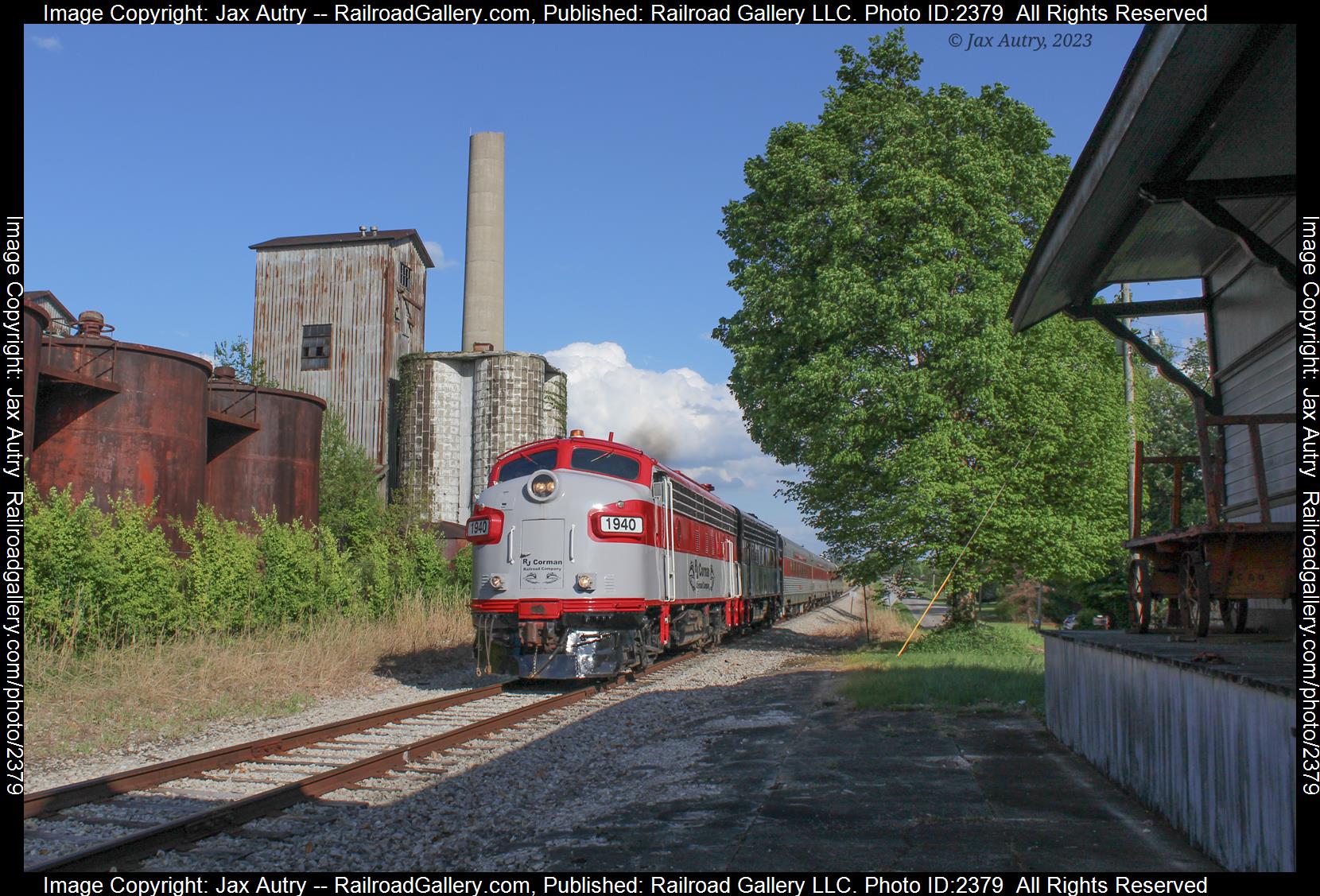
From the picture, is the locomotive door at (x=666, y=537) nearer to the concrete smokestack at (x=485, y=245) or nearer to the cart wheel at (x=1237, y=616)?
the cart wheel at (x=1237, y=616)

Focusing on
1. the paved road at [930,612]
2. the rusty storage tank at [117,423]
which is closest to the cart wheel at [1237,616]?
the rusty storage tank at [117,423]

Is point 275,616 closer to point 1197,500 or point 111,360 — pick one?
point 111,360

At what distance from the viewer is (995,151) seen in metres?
19.4

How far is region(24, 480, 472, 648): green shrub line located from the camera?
1300 centimetres

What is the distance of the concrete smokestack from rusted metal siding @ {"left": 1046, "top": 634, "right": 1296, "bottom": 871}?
35562 millimetres

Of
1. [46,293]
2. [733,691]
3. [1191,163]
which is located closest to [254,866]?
[1191,163]

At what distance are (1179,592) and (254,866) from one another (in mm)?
7302

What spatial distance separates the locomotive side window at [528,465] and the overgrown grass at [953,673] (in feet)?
17.1

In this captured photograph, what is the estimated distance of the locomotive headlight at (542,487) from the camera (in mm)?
13664

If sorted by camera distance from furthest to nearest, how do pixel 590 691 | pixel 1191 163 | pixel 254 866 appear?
pixel 590 691 → pixel 1191 163 → pixel 254 866

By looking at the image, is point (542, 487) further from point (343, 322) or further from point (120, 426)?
point (343, 322)

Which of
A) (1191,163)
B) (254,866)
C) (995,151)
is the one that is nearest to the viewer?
(254,866)

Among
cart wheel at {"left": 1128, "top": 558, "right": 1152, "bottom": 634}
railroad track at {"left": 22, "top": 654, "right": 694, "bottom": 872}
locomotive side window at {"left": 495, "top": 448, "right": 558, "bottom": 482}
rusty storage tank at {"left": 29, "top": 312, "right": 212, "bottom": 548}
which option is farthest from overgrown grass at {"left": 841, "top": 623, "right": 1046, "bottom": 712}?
rusty storage tank at {"left": 29, "top": 312, "right": 212, "bottom": 548}

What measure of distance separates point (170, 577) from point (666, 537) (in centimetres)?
749
